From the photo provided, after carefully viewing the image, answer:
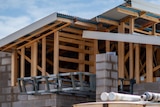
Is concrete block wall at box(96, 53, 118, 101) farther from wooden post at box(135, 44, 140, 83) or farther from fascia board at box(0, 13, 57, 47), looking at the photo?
fascia board at box(0, 13, 57, 47)

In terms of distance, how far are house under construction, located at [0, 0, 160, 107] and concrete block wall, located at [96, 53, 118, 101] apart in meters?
0.03

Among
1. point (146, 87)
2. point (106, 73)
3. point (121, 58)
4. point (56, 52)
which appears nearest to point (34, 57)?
point (56, 52)

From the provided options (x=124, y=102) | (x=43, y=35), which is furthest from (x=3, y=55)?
(x=124, y=102)

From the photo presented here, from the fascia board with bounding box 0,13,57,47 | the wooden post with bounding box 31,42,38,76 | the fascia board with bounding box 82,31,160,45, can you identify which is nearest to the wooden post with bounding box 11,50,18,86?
the fascia board with bounding box 0,13,57,47

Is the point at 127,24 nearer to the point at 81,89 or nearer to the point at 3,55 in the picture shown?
the point at 81,89

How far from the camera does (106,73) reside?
13.9 metres

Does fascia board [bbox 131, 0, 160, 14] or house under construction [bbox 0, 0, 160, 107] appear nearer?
fascia board [bbox 131, 0, 160, 14]

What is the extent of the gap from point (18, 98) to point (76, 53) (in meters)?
2.49

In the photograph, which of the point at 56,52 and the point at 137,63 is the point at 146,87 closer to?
the point at 137,63

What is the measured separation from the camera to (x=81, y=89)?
561 inches

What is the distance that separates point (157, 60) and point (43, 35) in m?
3.95

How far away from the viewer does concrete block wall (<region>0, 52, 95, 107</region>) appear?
15.3m

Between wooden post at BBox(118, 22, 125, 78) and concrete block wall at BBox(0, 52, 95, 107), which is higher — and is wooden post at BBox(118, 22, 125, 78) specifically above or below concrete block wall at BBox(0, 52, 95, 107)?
above

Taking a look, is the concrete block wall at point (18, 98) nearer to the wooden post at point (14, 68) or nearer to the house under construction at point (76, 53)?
the house under construction at point (76, 53)
